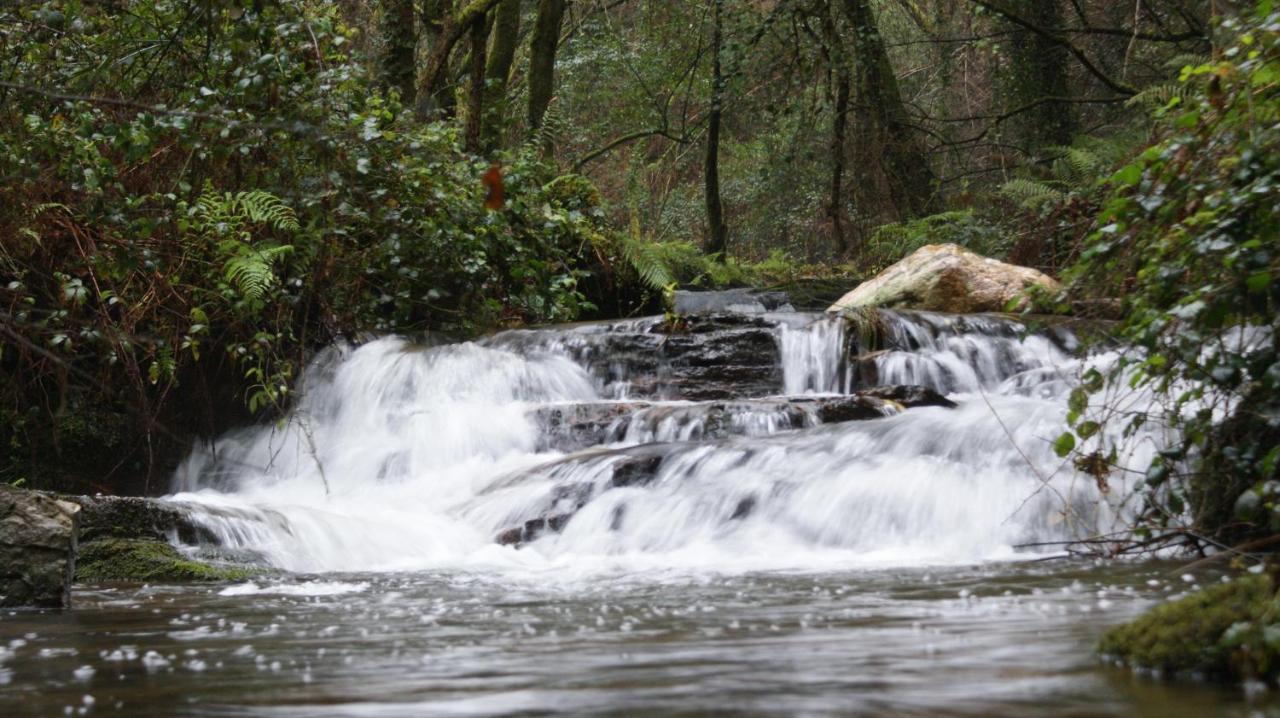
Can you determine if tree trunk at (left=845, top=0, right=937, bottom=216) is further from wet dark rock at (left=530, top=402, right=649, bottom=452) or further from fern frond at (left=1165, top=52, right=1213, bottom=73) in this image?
wet dark rock at (left=530, top=402, right=649, bottom=452)

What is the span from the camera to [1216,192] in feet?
14.3

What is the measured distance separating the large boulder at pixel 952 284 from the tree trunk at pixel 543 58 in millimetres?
5840

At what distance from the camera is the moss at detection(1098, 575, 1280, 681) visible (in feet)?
7.56

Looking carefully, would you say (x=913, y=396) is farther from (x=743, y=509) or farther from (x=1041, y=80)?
(x=1041, y=80)

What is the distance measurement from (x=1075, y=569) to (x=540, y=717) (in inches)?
125

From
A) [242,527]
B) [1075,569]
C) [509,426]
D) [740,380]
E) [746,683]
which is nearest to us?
[746,683]

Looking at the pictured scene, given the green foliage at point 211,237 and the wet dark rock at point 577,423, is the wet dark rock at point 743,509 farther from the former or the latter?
the green foliage at point 211,237

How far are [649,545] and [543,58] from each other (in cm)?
1118

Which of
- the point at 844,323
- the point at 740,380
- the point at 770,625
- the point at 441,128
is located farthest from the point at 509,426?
the point at 770,625

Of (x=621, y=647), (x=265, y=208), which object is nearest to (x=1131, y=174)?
(x=621, y=647)

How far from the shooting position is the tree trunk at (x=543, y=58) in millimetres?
16078

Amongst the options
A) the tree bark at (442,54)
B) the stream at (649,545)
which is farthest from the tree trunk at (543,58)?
the stream at (649,545)

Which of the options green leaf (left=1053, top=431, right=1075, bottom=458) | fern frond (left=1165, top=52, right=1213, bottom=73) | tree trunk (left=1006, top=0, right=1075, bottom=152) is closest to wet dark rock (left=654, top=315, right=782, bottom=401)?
fern frond (left=1165, top=52, right=1213, bottom=73)

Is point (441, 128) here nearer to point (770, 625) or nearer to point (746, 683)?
point (770, 625)
